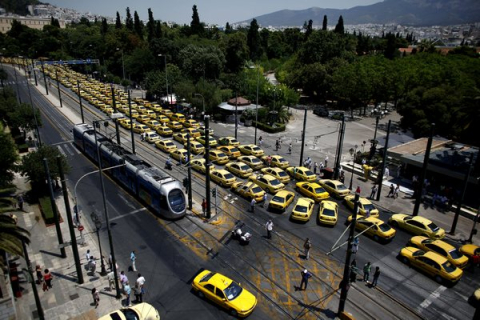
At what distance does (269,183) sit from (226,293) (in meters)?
14.8

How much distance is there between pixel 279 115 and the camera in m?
55.8

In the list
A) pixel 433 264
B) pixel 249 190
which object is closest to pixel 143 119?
pixel 249 190

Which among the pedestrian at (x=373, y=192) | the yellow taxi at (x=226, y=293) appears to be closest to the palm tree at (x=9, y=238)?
the yellow taxi at (x=226, y=293)

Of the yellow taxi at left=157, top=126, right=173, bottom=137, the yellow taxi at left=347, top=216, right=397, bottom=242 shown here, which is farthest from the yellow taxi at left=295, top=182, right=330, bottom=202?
the yellow taxi at left=157, top=126, right=173, bottom=137

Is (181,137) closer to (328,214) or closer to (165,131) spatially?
(165,131)

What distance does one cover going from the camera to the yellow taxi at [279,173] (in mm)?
32719

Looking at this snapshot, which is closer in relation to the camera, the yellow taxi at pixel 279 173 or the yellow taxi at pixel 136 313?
the yellow taxi at pixel 136 313

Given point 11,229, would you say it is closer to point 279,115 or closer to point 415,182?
point 415,182

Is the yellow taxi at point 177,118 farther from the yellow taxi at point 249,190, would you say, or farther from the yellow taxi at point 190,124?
the yellow taxi at point 249,190

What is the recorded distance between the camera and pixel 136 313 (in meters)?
→ 16.1

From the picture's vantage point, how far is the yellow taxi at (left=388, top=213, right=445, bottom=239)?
78.9 feet

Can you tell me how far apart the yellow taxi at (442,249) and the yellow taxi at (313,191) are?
8250 mm

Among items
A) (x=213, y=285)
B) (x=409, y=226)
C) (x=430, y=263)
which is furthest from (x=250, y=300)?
(x=409, y=226)

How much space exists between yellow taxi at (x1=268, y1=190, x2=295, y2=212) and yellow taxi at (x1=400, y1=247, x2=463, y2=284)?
928 cm
